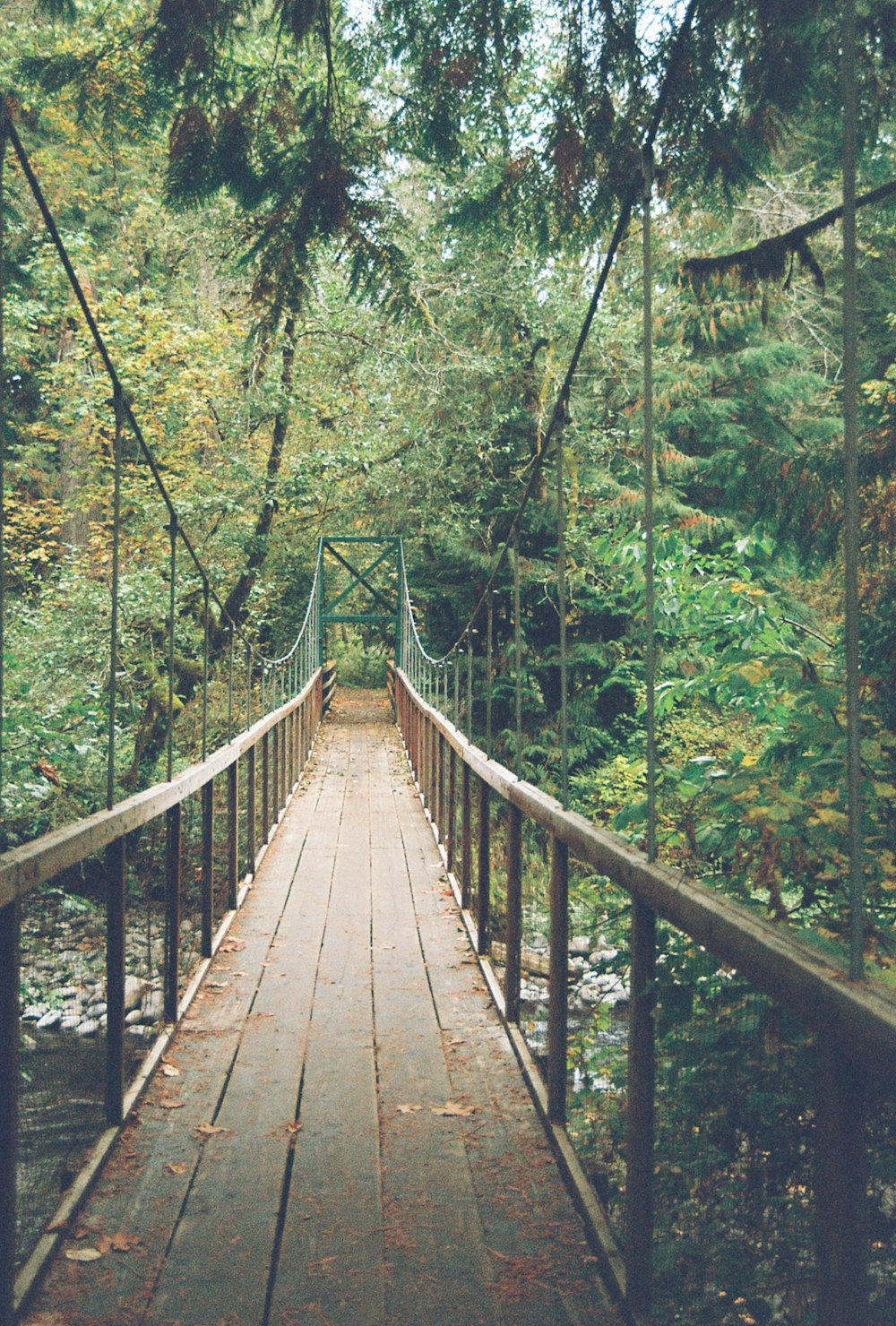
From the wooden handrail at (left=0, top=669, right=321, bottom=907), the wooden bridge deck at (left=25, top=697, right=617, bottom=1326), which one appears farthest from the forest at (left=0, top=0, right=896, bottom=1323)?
the wooden bridge deck at (left=25, top=697, right=617, bottom=1326)

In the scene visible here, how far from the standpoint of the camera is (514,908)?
2.99 metres

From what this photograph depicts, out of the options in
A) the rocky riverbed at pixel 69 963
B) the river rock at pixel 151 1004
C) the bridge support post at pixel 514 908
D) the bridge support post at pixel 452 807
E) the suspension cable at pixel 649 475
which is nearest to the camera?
the suspension cable at pixel 649 475

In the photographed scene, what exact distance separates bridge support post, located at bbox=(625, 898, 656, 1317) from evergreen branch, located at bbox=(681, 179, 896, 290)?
1.74m

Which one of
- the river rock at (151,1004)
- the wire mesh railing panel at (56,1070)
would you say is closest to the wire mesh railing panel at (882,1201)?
the wire mesh railing panel at (56,1070)

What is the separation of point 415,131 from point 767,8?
2.97 ft

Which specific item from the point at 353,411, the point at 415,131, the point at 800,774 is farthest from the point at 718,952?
the point at 353,411

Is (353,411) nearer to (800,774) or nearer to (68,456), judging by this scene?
(68,456)

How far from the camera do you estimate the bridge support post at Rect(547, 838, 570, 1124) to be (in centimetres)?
244

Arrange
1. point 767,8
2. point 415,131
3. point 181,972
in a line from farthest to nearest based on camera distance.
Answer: point 181,972 < point 415,131 < point 767,8

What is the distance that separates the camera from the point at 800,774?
7.80ft

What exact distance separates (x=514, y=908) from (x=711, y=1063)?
51.3 inches

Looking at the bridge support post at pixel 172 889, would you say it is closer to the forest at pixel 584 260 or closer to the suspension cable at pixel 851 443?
the forest at pixel 584 260

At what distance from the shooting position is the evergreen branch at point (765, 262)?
2.73 meters

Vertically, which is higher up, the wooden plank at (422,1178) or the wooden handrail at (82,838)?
the wooden handrail at (82,838)
